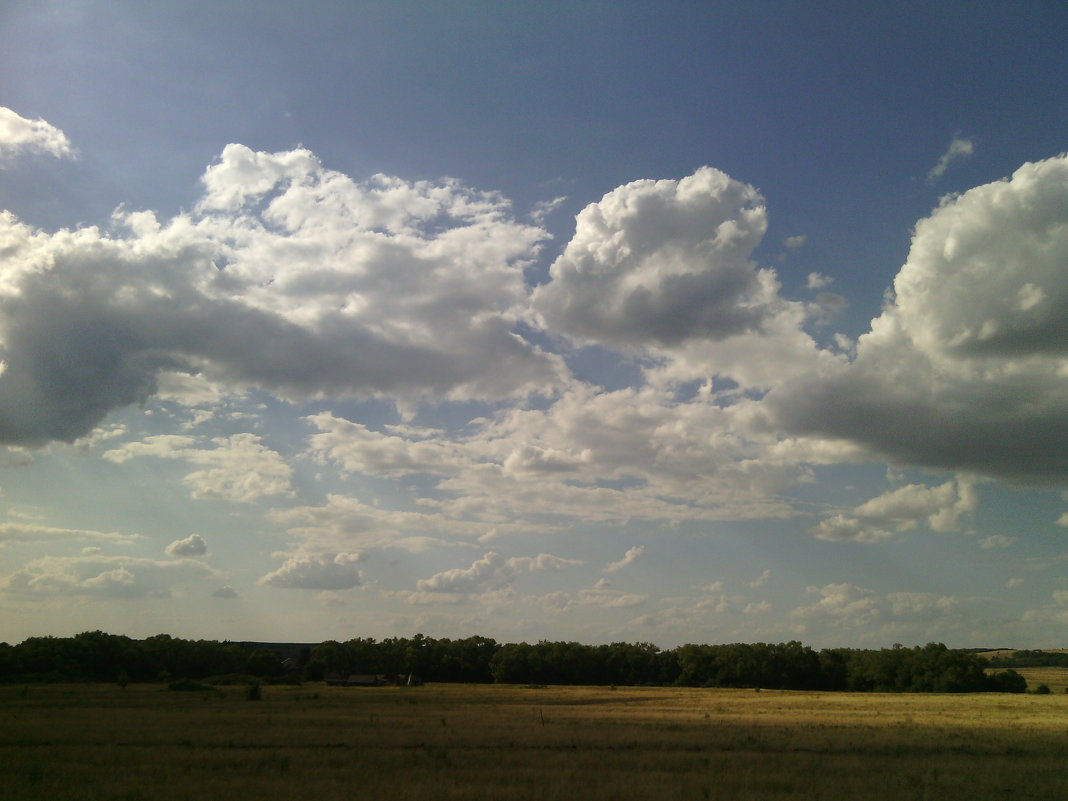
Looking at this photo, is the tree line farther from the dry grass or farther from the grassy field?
the grassy field

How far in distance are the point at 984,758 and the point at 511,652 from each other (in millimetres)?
114359

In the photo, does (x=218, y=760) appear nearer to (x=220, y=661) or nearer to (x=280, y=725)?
(x=280, y=725)

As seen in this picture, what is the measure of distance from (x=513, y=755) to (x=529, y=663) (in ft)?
366

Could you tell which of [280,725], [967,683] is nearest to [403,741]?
[280,725]

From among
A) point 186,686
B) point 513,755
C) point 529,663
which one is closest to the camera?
point 513,755

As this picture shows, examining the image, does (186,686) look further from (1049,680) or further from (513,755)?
(1049,680)

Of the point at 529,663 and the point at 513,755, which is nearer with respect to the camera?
the point at 513,755

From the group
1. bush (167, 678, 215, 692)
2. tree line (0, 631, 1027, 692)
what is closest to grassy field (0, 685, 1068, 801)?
bush (167, 678, 215, 692)

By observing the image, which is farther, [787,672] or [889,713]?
[787,672]

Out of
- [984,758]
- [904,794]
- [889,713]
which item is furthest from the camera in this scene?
[889,713]

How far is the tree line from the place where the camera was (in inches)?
4011

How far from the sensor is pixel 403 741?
34.2m

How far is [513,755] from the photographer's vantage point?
97.3 ft

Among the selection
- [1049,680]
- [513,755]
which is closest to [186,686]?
[513,755]
